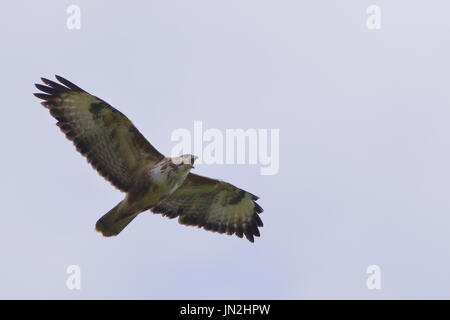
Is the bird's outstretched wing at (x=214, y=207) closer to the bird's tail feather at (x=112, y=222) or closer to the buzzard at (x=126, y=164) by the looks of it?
the buzzard at (x=126, y=164)

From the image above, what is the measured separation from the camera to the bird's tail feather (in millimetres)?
18109

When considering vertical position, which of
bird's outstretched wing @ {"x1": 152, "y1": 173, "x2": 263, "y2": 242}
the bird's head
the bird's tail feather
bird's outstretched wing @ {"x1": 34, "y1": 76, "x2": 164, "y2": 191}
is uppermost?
bird's outstretched wing @ {"x1": 34, "y1": 76, "x2": 164, "y2": 191}

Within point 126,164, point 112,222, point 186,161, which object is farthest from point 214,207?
point 112,222

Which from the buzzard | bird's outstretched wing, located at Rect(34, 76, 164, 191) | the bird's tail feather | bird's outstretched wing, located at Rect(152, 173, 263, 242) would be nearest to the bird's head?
the buzzard

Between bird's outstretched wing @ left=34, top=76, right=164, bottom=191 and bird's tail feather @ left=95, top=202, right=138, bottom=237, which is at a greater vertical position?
bird's outstretched wing @ left=34, top=76, right=164, bottom=191

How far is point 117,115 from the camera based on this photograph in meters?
18.4

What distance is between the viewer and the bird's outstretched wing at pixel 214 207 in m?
19.3

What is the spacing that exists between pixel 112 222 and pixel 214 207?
2.20 meters

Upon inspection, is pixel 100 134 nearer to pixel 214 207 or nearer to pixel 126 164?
pixel 126 164

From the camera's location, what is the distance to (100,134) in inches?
737

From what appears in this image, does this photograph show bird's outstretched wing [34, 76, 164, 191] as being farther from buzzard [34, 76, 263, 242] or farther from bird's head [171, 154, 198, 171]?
bird's head [171, 154, 198, 171]
